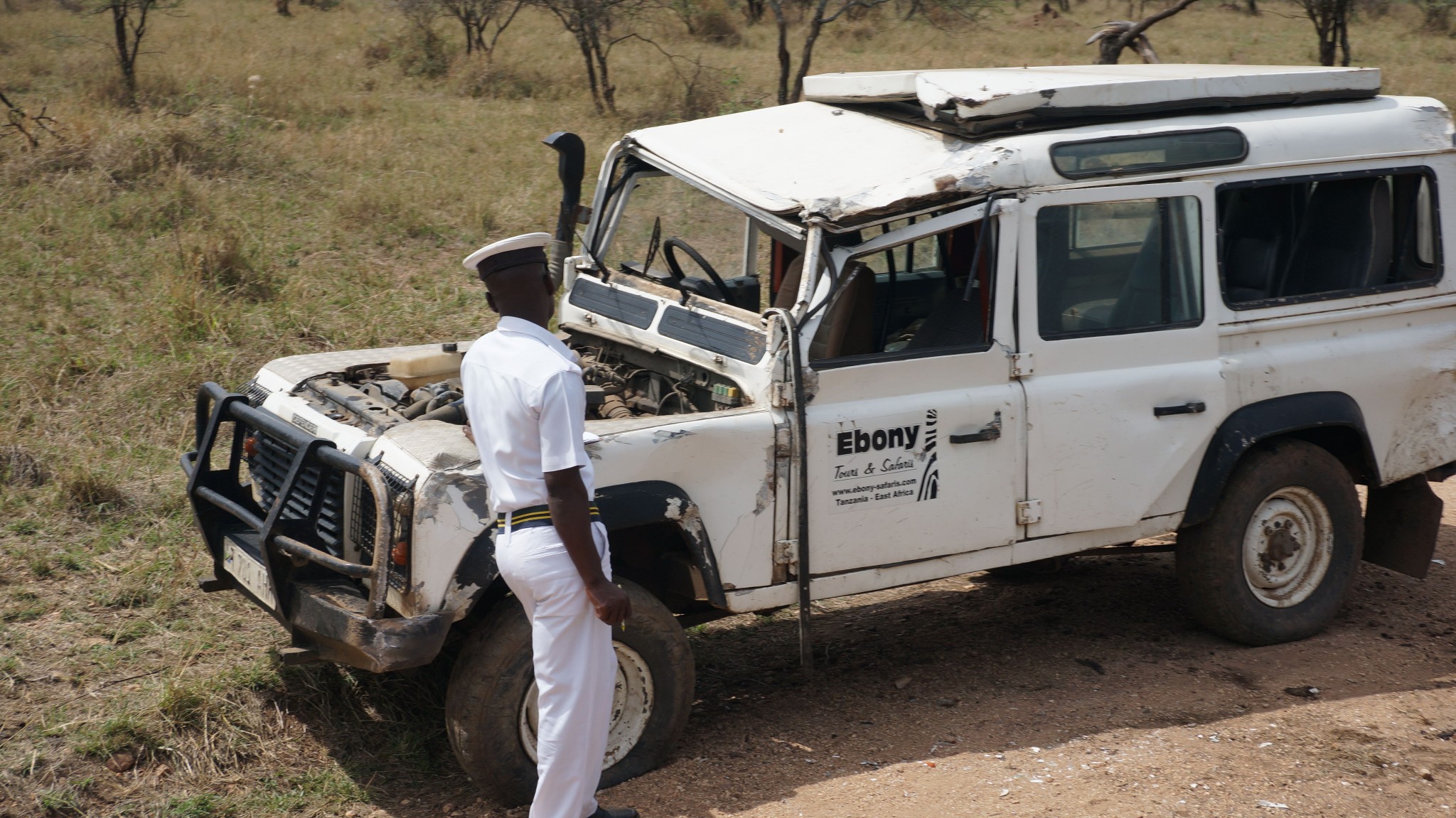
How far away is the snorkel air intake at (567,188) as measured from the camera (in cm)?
438

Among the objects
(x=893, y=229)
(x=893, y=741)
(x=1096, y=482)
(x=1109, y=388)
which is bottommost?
(x=893, y=741)

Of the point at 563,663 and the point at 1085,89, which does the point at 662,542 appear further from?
the point at 1085,89

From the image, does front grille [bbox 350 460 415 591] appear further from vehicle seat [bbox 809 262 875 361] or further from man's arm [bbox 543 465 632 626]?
→ vehicle seat [bbox 809 262 875 361]

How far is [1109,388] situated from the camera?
13.9 ft

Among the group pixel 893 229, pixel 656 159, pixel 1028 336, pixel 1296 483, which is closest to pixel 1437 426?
pixel 1296 483

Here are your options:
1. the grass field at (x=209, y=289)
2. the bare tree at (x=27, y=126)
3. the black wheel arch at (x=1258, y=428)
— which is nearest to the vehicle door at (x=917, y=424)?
the black wheel arch at (x=1258, y=428)

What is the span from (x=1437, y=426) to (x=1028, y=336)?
1951mm

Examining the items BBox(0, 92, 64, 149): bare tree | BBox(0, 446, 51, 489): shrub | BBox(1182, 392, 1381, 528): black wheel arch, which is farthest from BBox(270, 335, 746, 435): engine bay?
BBox(0, 92, 64, 149): bare tree

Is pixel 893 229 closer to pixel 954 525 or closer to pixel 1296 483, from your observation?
pixel 954 525

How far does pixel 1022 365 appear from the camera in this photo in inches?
163

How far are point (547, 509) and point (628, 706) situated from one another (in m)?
1.03

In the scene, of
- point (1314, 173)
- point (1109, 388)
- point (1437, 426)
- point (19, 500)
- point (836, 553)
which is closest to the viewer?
point (836, 553)

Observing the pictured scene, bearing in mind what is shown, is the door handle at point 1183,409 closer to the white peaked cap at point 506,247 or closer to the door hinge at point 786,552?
the door hinge at point 786,552

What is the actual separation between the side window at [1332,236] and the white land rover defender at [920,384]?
12mm
